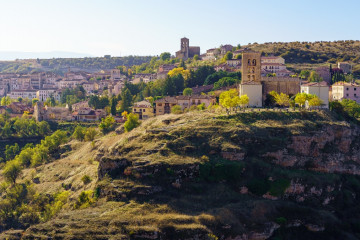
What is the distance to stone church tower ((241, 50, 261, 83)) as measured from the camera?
266 ft

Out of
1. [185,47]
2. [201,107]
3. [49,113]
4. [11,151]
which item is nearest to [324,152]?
[201,107]

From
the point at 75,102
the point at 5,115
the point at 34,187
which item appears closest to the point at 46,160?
the point at 34,187

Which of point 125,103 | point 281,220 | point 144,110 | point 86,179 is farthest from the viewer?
point 125,103

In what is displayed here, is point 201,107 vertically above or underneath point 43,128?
above

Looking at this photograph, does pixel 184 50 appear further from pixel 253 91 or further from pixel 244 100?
pixel 244 100

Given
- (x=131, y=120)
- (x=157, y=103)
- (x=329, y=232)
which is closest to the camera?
(x=329, y=232)

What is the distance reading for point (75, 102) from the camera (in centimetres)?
12700

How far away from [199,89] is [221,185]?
5144 centimetres

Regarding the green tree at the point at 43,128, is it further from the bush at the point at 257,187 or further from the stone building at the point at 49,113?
the bush at the point at 257,187

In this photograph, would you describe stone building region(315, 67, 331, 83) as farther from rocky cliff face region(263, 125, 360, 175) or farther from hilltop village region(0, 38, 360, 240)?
rocky cliff face region(263, 125, 360, 175)

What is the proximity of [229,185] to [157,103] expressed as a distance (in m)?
39.5

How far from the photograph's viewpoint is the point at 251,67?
81312 millimetres

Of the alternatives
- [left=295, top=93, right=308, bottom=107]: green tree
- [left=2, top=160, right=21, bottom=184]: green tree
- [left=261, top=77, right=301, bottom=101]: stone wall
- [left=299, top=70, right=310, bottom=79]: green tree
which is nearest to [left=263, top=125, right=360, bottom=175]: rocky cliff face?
[left=295, top=93, right=308, bottom=107]: green tree

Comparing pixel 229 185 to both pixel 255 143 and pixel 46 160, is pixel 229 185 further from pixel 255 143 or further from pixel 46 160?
pixel 46 160
